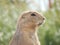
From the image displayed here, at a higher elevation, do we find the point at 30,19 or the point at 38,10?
the point at 30,19

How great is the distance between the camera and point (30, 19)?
4301 millimetres

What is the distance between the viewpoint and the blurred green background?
20.3ft

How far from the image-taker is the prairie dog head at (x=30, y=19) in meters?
4.24

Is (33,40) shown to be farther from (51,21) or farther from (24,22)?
(51,21)

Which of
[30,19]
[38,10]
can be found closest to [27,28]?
[30,19]

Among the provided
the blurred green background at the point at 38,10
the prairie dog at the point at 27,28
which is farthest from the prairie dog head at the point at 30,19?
the blurred green background at the point at 38,10

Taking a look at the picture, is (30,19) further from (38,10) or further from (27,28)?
(38,10)

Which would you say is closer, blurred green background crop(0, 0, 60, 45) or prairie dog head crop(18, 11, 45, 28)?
prairie dog head crop(18, 11, 45, 28)

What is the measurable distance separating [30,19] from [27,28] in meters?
0.13

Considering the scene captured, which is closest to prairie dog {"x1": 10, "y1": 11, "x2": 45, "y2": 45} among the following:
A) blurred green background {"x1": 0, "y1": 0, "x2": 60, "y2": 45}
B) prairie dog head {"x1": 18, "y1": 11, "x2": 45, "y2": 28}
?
prairie dog head {"x1": 18, "y1": 11, "x2": 45, "y2": 28}

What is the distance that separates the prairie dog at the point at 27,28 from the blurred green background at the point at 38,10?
1.65 meters

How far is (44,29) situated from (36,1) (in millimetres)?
1764

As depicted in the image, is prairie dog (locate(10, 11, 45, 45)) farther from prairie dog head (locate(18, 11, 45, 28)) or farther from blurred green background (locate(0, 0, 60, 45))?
blurred green background (locate(0, 0, 60, 45))

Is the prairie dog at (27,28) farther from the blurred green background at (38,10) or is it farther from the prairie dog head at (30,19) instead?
the blurred green background at (38,10)
